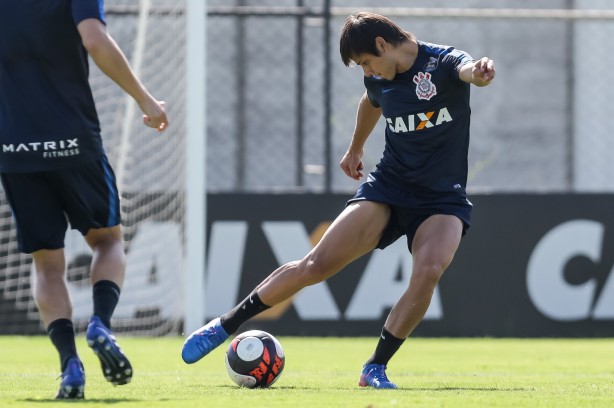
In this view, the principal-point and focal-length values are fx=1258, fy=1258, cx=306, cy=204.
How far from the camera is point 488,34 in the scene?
14.3m

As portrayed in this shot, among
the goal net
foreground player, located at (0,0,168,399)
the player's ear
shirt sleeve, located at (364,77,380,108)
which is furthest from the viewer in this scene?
the goal net

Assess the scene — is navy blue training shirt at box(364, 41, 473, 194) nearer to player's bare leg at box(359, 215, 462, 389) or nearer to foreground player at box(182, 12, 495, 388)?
foreground player at box(182, 12, 495, 388)

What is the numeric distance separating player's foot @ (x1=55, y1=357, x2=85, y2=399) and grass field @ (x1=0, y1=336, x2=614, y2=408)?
84mm

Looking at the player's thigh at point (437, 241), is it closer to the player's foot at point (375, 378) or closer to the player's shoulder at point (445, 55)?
the player's foot at point (375, 378)

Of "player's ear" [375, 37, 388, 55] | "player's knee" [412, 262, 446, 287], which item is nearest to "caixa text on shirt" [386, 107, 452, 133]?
"player's ear" [375, 37, 388, 55]

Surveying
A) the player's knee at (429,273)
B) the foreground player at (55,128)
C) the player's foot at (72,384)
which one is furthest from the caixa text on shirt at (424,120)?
the player's foot at (72,384)

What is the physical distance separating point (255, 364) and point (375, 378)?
22.3 inches

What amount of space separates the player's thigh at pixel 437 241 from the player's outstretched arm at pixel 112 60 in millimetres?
1502

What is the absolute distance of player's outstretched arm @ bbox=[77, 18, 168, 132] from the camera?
4984 millimetres

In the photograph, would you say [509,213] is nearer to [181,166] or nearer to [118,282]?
[181,166]

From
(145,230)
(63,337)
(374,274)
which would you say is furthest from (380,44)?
(145,230)

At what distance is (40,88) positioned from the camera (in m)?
5.14

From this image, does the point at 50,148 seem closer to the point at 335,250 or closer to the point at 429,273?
the point at 335,250

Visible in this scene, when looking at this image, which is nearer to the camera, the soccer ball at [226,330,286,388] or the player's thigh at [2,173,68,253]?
the player's thigh at [2,173,68,253]
